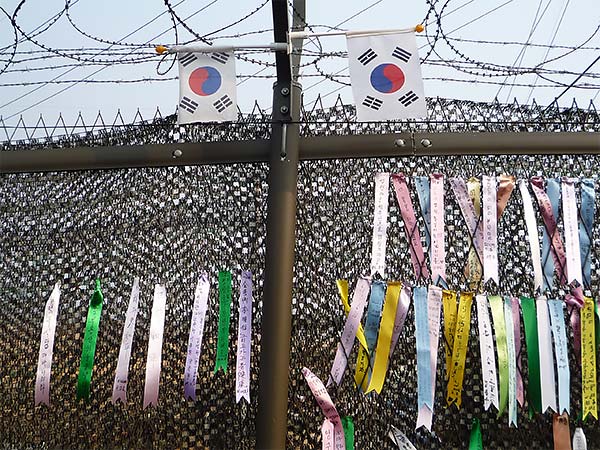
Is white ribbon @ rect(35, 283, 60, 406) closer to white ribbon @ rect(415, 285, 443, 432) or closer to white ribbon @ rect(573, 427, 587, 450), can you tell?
white ribbon @ rect(415, 285, 443, 432)

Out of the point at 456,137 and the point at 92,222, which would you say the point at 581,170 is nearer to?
the point at 456,137

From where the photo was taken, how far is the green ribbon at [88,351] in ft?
8.52

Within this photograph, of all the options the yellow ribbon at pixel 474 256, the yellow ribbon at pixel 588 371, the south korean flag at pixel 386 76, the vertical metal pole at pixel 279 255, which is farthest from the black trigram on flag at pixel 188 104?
the yellow ribbon at pixel 588 371

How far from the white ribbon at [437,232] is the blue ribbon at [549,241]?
407mm

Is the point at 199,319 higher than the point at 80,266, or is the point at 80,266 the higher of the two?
the point at 80,266

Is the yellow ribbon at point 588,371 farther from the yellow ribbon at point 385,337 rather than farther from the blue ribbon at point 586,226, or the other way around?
the yellow ribbon at point 385,337

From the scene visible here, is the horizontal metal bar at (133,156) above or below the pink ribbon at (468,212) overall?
above

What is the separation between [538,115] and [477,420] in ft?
4.28

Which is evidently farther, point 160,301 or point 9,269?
point 9,269

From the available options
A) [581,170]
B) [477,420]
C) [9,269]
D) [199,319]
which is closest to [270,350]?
[199,319]

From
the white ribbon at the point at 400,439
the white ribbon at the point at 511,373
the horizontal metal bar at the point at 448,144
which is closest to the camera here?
the white ribbon at the point at 511,373

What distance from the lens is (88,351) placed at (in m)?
2.61

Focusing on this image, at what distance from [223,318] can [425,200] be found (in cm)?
93

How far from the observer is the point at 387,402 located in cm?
258
